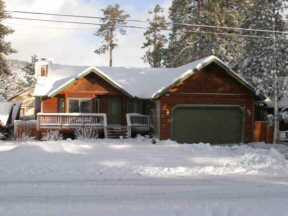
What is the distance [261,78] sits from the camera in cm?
2123

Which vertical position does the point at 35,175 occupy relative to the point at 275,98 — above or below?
below

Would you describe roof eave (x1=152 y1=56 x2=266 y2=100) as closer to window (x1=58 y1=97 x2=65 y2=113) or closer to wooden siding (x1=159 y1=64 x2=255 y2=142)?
wooden siding (x1=159 y1=64 x2=255 y2=142)

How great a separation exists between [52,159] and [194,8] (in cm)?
2854

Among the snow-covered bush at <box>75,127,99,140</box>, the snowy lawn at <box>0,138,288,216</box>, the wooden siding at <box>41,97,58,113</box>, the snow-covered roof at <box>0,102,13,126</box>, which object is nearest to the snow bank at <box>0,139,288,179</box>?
the snowy lawn at <box>0,138,288,216</box>

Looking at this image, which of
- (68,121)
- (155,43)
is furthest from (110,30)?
(68,121)

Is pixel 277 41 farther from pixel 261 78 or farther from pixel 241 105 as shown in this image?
pixel 241 105

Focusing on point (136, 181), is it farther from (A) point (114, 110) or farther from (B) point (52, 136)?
(A) point (114, 110)

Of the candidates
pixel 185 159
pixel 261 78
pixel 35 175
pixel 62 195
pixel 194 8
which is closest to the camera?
pixel 62 195

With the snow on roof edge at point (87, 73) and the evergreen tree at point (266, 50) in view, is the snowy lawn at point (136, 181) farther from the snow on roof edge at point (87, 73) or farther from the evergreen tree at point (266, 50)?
the evergreen tree at point (266, 50)

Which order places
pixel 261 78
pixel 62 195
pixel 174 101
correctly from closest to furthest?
pixel 62 195 → pixel 174 101 → pixel 261 78

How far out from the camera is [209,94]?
20094 mm

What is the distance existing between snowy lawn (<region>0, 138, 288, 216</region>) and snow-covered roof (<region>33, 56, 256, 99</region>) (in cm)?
614

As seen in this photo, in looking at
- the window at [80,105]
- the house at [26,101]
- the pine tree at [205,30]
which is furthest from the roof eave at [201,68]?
the house at [26,101]

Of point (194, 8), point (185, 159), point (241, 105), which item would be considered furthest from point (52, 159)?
point (194, 8)
